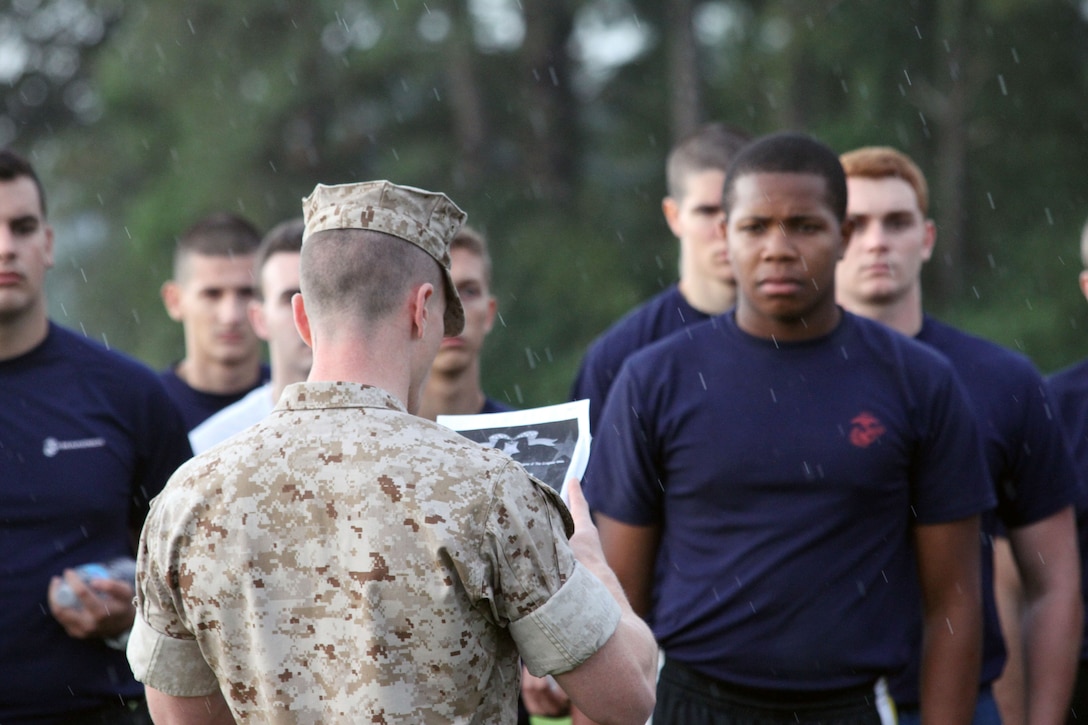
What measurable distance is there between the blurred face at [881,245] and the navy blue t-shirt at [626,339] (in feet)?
2.08

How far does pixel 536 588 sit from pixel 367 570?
32 centimetres

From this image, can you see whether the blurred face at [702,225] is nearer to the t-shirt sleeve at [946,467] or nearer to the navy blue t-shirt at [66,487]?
the t-shirt sleeve at [946,467]

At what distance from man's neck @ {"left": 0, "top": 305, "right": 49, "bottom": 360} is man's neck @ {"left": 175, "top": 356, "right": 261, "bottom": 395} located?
2.03m

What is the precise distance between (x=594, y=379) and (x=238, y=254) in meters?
2.42

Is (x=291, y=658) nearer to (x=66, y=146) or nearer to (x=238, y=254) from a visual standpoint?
(x=238, y=254)

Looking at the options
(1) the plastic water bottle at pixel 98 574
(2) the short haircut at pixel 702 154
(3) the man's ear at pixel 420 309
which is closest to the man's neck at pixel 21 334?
(1) the plastic water bottle at pixel 98 574

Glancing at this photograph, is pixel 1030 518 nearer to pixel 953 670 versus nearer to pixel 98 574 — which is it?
pixel 953 670

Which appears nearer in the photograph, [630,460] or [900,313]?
[630,460]

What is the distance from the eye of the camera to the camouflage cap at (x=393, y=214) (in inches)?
110

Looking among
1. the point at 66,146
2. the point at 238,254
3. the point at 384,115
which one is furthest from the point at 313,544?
the point at 66,146

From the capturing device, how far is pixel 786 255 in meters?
4.08

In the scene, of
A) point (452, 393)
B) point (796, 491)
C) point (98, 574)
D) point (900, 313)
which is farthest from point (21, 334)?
point (900, 313)

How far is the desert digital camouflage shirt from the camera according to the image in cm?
260

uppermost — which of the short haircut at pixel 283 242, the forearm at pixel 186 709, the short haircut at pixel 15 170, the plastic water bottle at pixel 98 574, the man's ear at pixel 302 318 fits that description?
the short haircut at pixel 15 170
